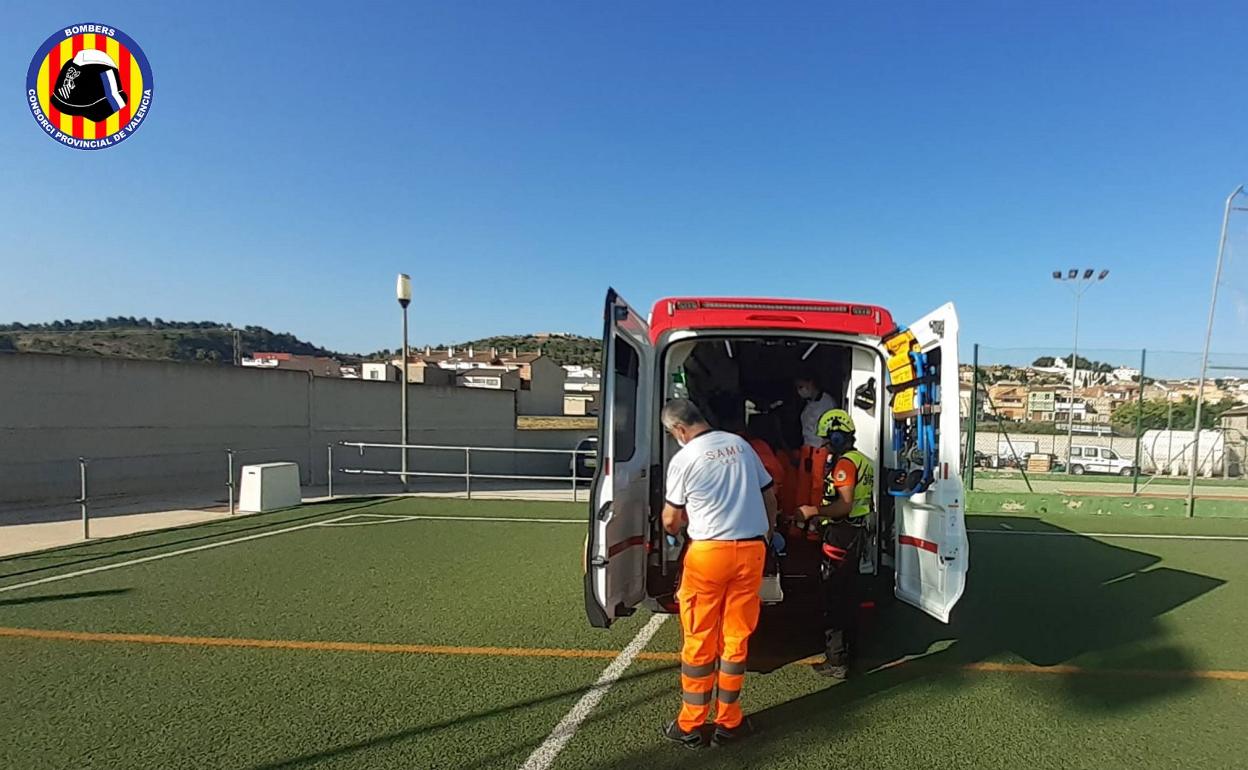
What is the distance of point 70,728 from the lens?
3633 millimetres

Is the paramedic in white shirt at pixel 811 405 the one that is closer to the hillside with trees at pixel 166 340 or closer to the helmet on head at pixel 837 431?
the helmet on head at pixel 837 431

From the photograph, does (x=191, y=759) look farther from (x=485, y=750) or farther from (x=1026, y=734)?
(x=1026, y=734)

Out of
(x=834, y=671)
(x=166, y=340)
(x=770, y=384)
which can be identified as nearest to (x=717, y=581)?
(x=834, y=671)

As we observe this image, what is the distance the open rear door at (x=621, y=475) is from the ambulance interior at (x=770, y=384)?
28 cm

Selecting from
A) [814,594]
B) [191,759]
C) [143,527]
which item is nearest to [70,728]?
[191,759]

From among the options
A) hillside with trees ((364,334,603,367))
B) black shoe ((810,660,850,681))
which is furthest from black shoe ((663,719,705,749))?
hillside with trees ((364,334,603,367))

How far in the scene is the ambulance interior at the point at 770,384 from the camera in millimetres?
5344

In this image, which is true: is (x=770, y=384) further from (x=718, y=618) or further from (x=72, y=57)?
(x=72, y=57)

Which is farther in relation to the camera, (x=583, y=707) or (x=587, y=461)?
(x=587, y=461)

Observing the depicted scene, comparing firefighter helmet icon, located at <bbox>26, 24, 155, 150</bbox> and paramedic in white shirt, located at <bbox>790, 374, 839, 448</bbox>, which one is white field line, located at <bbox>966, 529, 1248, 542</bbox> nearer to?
paramedic in white shirt, located at <bbox>790, 374, 839, 448</bbox>

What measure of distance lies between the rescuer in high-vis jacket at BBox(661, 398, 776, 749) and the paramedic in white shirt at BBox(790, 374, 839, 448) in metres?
2.27

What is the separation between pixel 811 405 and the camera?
19.3ft

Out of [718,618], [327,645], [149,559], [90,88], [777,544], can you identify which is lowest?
[149,559]

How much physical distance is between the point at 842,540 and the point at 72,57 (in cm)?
1168
